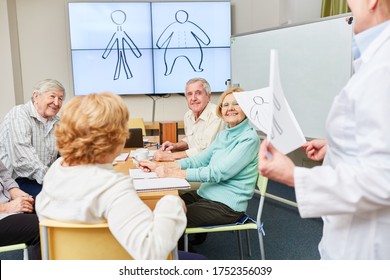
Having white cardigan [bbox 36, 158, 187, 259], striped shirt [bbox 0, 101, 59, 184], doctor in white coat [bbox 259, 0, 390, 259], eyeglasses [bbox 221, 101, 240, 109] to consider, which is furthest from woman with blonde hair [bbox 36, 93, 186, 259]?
striped shirt [bbox 0, 101, 59, 184]

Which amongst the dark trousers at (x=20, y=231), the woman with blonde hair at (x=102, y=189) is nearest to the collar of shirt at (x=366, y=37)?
the woman with blonde hair at (x=102, y=189)

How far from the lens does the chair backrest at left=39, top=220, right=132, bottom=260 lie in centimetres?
113

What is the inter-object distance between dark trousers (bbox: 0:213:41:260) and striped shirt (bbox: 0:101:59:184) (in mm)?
660

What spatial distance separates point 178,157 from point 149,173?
1.92 feet

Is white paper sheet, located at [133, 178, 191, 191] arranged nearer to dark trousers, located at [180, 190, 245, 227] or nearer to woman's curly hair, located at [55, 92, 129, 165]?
dark trousers, located at [180, 190, 245, 227]

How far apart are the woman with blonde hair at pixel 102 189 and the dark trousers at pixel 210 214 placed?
88cm

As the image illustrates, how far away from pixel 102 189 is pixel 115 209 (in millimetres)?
73

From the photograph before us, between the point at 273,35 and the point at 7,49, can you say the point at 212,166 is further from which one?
the point at 7,49

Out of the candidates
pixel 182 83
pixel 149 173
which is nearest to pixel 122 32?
pixel 182 83

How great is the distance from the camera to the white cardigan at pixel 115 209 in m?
1.02

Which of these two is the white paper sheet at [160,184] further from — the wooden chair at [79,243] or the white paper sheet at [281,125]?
the white paper sheet at [281,125]

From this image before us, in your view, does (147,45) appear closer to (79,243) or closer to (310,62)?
(310,62)

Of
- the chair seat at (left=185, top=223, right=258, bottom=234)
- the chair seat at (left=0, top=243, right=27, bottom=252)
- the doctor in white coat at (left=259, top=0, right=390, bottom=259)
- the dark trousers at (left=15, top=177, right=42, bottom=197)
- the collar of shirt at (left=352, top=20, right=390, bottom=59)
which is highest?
the collar of shirt at (left=352, top=20, right=390, bottom=59)

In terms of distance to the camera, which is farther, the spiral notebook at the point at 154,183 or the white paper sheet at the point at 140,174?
the white paper sheet at the point at 140,174
